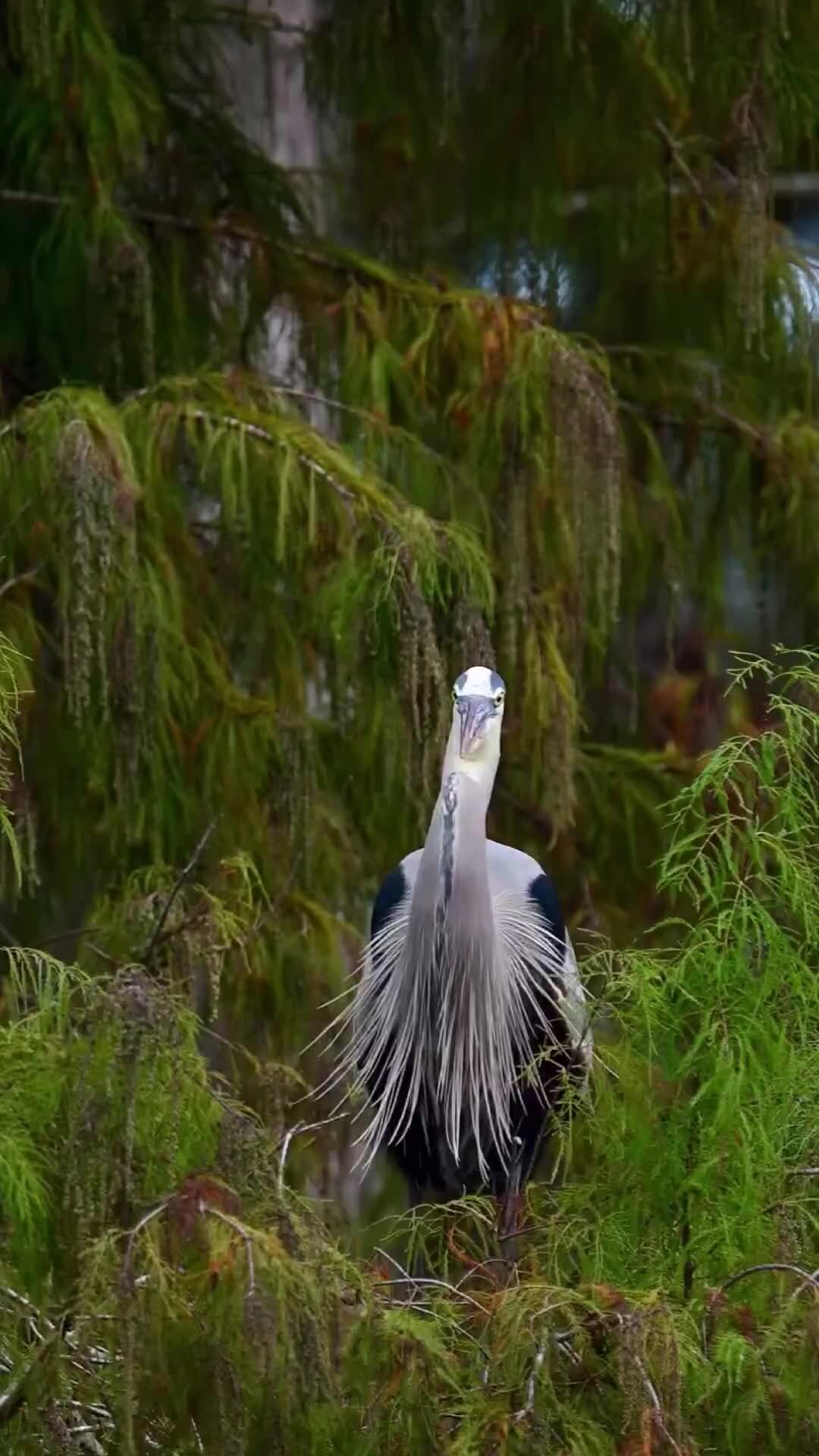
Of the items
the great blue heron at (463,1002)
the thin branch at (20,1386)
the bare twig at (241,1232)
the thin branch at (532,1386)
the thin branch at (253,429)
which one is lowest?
the great blue heron at (463,1002)

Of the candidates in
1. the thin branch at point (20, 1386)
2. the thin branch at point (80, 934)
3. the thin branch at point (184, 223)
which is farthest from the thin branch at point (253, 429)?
the thin branch at point (20, 1386)

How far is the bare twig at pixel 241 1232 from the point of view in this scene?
1.96 meters

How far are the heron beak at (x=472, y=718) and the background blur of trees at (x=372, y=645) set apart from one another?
292mm

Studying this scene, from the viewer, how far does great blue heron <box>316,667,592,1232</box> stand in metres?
3.21

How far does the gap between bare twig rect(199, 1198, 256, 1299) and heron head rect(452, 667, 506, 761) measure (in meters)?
1.11

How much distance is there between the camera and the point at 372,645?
3691 millimetres

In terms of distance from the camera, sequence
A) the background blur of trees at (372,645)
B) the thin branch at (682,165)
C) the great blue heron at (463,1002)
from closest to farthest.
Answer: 1. the background blur of trees at (372,645)
2. the great blue heron at (463,1002)
3. the thin branch at (682,165)

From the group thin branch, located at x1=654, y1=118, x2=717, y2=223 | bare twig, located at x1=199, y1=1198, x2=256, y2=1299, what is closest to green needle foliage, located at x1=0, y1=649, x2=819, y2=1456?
bare twig, located at x1=199, y1=1198, x2=256, y2=1299

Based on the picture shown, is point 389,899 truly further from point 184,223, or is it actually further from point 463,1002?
point 184,223

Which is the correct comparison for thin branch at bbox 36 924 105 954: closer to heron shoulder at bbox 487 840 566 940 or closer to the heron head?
heron shoulder at bbox 487 840 566 940

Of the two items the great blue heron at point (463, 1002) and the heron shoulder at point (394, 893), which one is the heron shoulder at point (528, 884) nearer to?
the great blue heron at point (463, 1002)

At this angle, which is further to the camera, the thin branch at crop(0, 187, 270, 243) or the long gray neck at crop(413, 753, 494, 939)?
the thin branch at crop(0, 187, 270, 243)

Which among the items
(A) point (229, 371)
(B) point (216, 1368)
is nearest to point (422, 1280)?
(B) point (216, 1368)

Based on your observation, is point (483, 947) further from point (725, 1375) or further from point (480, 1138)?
point (725, 1375)
